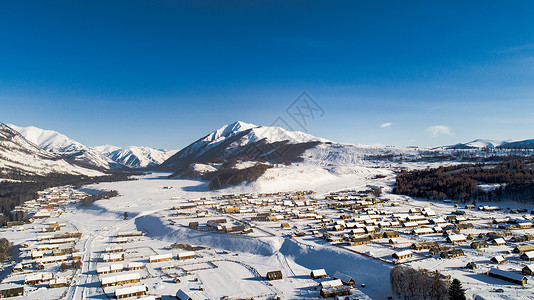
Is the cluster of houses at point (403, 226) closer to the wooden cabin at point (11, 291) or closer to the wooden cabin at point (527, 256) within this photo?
the wooden cabin at point (527, 256)

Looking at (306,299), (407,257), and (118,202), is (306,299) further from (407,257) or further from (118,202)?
(118,202)

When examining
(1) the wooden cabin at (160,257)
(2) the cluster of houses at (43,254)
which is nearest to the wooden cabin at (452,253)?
(1) the wooden cabin at (160,257)

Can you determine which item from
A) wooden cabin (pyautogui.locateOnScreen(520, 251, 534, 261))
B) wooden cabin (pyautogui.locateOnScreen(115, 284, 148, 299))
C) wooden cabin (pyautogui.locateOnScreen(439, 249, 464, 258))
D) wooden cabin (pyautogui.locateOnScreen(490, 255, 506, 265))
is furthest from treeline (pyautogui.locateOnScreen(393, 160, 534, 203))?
wooden cabin (pyautogui.locateOnScreen(115, 284, 148, 299))

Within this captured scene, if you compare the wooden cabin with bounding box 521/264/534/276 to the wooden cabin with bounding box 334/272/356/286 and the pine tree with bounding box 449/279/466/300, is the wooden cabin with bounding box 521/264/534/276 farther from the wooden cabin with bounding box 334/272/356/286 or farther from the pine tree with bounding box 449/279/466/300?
the wooden cabin with bounding box 334/272/356/286

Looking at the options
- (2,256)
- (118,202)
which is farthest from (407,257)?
(118,202)

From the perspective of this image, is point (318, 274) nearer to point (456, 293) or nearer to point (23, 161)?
point (456, 293)

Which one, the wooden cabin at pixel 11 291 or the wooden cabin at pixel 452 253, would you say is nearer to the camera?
the wooden cabin at pixel 11 291
